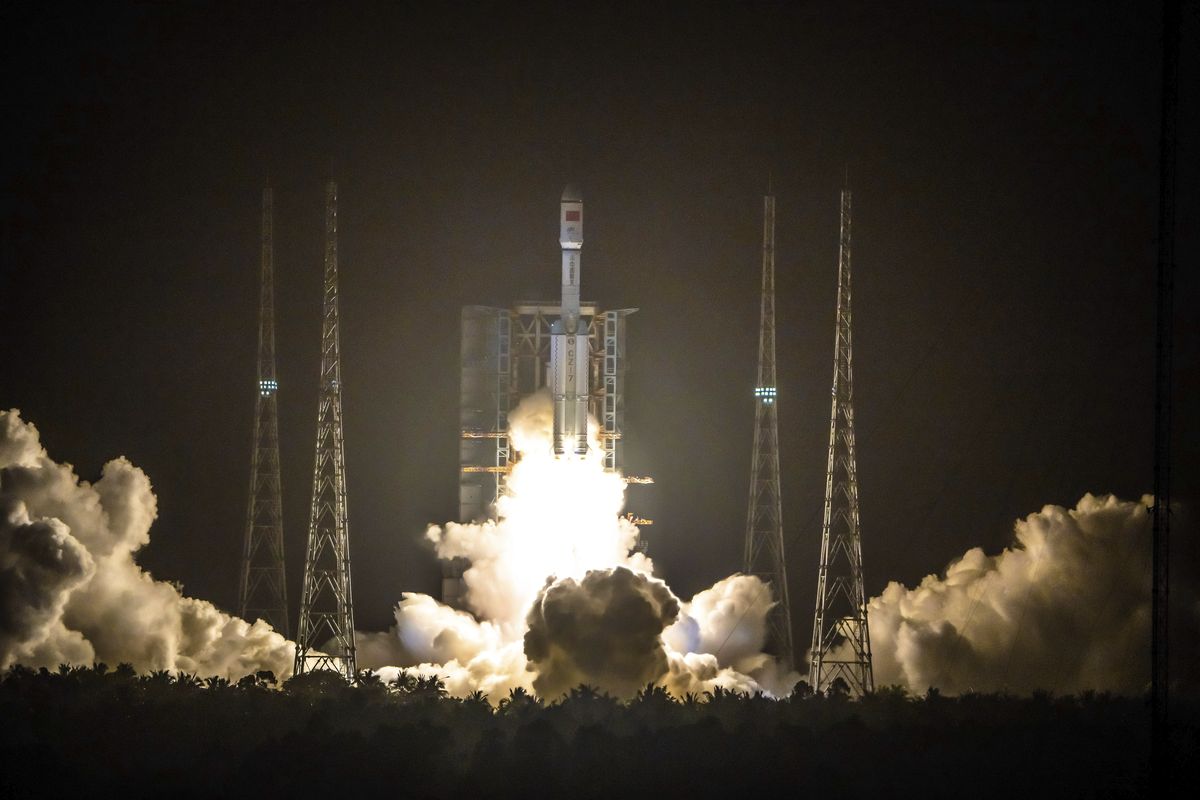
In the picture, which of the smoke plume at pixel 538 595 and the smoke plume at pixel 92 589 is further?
the smoke plume at pixel 538 595

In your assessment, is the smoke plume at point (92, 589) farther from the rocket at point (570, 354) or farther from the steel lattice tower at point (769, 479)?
the steel lattice tower at point (769, 479)

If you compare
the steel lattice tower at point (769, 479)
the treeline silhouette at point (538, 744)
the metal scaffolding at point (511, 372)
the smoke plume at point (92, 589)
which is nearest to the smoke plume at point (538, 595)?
the steel lattice tower at point (769, 479)

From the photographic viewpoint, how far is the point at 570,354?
49812mm

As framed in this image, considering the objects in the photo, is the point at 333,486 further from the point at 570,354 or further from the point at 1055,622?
the point at 1055,622

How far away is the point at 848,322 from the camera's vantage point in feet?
146

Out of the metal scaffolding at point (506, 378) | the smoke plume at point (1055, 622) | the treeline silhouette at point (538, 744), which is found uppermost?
the metal scaffolding at point (506, 378)

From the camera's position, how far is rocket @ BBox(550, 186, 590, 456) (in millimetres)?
49688

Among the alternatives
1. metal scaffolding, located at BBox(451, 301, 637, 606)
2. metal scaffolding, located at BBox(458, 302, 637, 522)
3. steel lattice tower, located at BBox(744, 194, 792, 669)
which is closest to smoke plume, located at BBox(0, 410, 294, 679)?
metal scaffolding, located at BBox(451, 301, 637, 606)

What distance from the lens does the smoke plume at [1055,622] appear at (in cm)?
4697

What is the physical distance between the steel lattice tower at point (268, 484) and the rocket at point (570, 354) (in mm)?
5605

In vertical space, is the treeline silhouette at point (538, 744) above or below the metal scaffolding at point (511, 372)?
below

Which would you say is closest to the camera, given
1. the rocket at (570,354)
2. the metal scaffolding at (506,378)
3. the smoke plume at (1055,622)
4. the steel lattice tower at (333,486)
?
the steel lattice tower at (333,486)

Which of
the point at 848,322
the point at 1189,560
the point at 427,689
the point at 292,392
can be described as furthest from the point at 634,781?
the point at 292,392

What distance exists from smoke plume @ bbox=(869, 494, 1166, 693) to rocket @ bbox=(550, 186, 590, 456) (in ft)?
25.1
